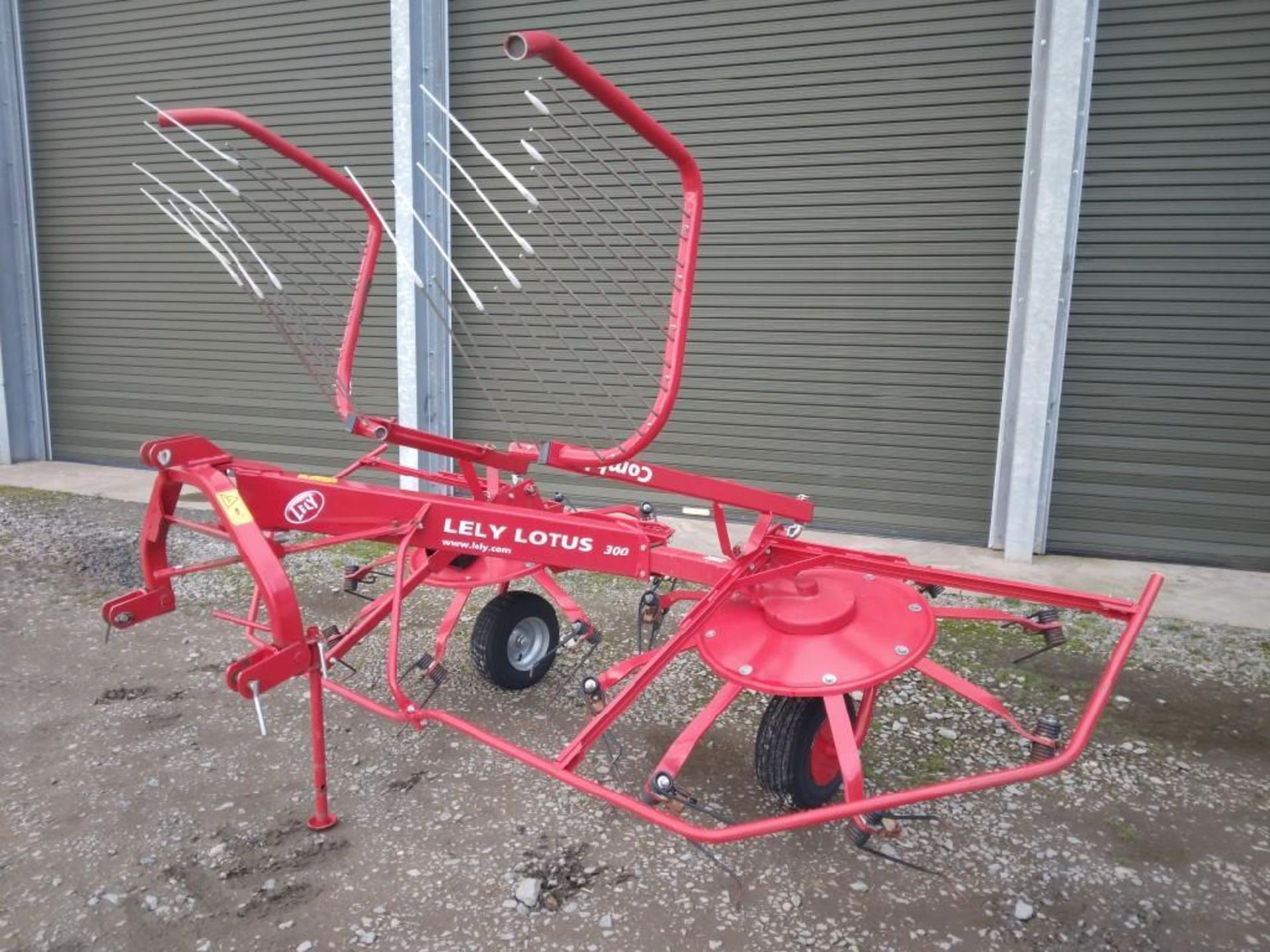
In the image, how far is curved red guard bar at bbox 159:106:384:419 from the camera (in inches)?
120

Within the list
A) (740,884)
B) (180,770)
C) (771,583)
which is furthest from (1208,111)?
(180,770)

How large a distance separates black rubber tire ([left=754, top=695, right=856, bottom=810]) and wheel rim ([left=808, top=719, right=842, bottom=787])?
20 mm

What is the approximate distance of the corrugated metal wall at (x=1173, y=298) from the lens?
5344 millimetres

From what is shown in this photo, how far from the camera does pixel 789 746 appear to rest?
2734 millimetres

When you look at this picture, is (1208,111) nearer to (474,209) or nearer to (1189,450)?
(1189,450)

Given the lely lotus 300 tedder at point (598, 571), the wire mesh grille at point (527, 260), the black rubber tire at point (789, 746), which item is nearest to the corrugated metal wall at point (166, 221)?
the wire mesh grille at point (527, 260)

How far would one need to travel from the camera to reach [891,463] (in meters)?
6.34

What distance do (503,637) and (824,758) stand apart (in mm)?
1490

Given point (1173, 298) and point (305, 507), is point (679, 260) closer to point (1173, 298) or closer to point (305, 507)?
point (305, 507)

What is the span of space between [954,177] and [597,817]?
4805 mm

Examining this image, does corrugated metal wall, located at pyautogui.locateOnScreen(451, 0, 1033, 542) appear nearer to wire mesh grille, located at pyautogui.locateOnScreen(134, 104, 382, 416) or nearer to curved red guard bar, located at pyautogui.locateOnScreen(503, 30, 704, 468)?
wire mesh grille, located at pyautogui.locateOnScreen(134, 104, 382, 416)

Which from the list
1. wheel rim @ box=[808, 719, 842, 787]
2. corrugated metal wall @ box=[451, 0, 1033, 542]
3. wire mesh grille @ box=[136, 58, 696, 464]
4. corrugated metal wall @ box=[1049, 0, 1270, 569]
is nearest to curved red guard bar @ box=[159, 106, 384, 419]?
wheel rim @ box=[808, 719, 842, 787]

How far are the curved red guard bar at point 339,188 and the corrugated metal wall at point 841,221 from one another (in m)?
3.49

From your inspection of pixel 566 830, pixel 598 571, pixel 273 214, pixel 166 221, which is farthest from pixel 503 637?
pixel 166 221
